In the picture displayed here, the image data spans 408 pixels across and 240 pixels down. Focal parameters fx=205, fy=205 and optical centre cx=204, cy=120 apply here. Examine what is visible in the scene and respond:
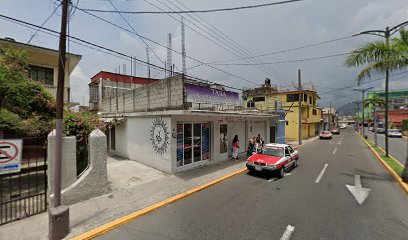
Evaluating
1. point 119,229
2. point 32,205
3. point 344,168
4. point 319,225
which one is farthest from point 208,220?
point 344,168

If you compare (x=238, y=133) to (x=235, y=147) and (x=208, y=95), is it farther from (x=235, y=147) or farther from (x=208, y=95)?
(x=208, y=95)

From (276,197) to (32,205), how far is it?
309 inches

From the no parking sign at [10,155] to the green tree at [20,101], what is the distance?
99.8 inches

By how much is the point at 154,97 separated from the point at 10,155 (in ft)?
21.6

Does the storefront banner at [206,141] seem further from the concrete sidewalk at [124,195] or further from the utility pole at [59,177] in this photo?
the utility pole at [59,177]

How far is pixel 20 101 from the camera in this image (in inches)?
289

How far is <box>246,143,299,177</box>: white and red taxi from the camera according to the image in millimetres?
9594

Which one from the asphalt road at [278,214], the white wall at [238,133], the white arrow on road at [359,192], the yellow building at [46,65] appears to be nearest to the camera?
the asphalt road at [278,214]

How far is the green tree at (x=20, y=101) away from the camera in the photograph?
689 cm

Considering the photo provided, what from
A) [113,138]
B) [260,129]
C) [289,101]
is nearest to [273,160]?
[260,129]

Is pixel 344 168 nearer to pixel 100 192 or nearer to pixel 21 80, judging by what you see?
pixel 100 192

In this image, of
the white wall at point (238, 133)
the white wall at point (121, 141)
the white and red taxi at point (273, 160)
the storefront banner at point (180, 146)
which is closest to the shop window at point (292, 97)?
the white wall at point (238, 133)

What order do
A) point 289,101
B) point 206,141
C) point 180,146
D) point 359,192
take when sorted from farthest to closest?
point 289,101 → point 206,141 → point 180,146 → point 359,192

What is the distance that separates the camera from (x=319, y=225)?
543 centimetres
